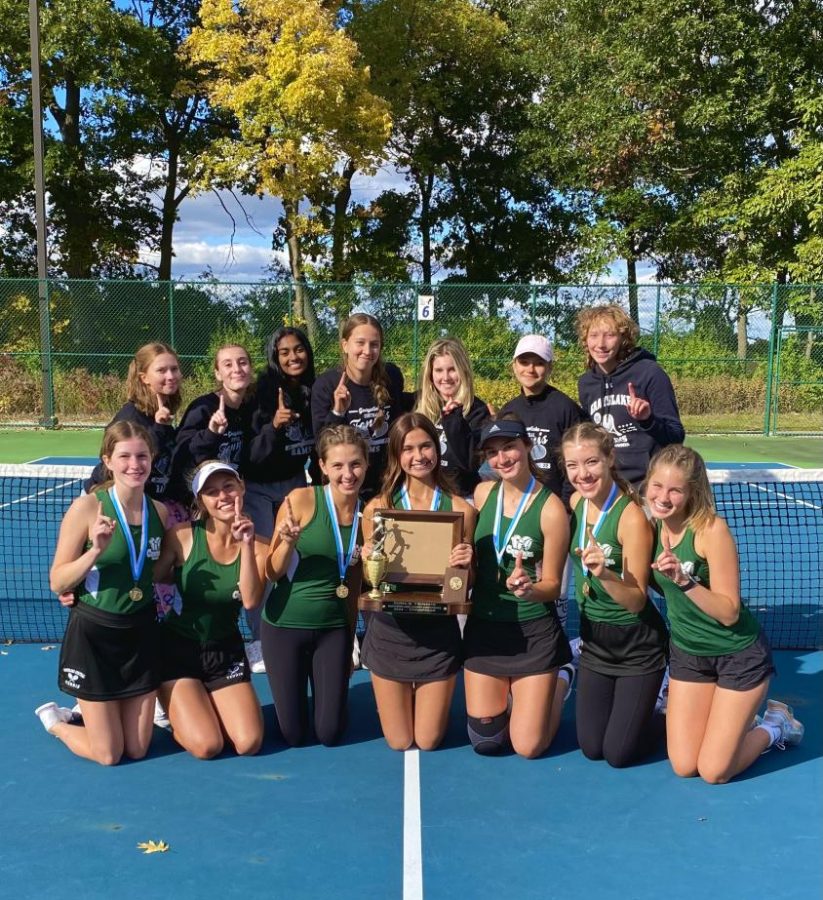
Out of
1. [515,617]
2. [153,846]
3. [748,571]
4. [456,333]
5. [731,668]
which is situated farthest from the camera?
[456,333]

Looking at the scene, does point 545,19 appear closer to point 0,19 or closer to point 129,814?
point 0,19

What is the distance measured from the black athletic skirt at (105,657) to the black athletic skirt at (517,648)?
5.23 feet

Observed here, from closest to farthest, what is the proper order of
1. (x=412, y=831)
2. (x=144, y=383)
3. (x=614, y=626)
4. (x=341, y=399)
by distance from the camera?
1. (x=412, y=831)
2. (x=614, y=626)
3. (x=144, y=383)
4. (x=341, y=399)

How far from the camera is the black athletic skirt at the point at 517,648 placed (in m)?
4.50

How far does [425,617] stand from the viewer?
4633 millimetres

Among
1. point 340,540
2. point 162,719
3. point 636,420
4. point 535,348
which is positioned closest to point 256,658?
point 162,719

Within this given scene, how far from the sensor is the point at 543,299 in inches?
744

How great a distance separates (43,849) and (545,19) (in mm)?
30102

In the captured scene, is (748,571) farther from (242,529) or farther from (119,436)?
(119,436)

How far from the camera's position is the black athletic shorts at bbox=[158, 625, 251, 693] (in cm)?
456

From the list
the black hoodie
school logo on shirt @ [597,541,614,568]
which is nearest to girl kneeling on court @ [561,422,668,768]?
school logo on shirt @ [597,541,614,568]

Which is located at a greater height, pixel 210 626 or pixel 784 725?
pixel 210 626

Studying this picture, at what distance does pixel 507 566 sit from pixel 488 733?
82 centimetres

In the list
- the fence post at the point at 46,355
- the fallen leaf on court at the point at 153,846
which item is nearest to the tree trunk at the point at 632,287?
the fence post at the point at 46,355
